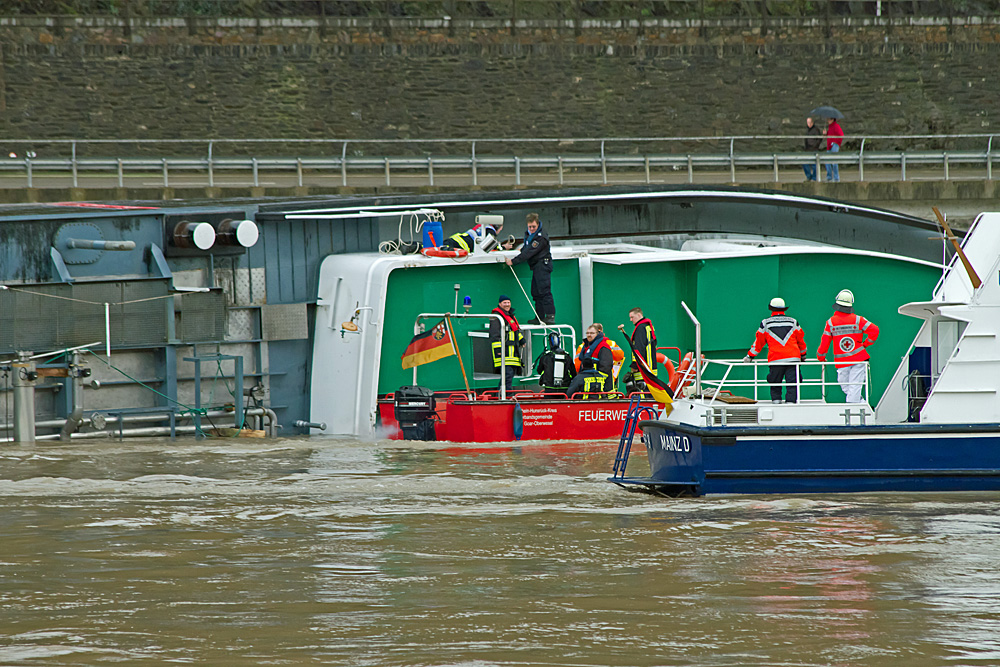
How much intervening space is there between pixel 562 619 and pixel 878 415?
727cm

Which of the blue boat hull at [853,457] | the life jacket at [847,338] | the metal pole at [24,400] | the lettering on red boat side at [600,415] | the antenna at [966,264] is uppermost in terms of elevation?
the antenna at [966,264]

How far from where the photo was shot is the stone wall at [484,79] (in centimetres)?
3762

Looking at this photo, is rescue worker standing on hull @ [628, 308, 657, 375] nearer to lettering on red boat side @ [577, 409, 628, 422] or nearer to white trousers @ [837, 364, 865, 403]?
lettering on red boat side @ [577, 409, 628, 422]

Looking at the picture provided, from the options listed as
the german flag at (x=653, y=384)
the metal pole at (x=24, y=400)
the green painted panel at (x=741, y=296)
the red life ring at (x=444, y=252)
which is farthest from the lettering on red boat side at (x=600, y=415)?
the metal pole at (x=24, y=400)

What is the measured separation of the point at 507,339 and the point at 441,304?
3.96ft

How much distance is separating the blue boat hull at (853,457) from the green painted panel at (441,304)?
5.84 metres

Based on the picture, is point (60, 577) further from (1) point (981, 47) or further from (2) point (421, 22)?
(1) point (981, 47)

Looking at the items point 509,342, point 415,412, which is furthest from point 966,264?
point 415,412

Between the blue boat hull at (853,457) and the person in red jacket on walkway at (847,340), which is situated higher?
the person in red jacket on walkway at (847,340)

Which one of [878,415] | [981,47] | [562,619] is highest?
[981,47]

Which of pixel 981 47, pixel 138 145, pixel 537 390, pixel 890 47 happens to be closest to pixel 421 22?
pixel 138 145

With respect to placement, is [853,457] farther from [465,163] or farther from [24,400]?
[465,163]

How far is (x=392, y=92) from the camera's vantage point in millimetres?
39469

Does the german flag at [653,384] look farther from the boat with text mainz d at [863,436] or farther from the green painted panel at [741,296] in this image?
the green painted panel at [741,296]
